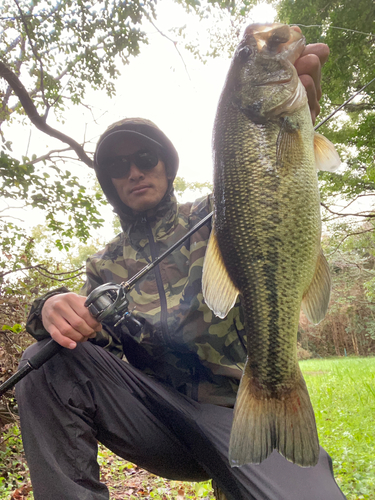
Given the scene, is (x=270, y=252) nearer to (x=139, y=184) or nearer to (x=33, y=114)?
(x=139, y=184)

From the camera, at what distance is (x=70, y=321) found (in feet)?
5.13

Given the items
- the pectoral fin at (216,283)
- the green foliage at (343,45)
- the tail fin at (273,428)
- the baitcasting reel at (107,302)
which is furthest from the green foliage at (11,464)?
the green foliage at (343,45)

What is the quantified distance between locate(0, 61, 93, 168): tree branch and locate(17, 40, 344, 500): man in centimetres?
336

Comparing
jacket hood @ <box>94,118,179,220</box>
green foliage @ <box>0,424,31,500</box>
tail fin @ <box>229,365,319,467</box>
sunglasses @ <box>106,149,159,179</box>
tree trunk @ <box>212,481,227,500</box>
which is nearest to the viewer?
tail fin @ <box>229,365,319,467</box>

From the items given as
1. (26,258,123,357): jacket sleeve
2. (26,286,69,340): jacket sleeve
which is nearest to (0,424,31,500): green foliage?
(26,258,123,357): jacket sleeve

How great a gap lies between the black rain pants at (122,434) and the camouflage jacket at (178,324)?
128mm

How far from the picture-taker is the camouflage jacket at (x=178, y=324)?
1.89 m

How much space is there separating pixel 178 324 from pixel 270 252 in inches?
32.8

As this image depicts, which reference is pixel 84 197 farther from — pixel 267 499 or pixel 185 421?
pixel 267 499

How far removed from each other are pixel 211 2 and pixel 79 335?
461cm

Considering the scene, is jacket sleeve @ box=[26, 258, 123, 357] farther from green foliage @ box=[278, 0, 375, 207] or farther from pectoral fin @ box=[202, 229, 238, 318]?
green foliage @ box=[278, 0, 375, 207]

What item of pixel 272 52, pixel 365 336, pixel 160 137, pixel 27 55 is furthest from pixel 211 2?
pixel 365 336

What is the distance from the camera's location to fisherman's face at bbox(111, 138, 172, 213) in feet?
7.88

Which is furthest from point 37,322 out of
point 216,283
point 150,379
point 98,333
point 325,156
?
point 325,156
